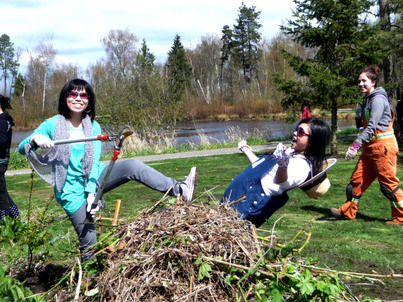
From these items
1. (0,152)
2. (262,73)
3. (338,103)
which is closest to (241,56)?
(262,73)

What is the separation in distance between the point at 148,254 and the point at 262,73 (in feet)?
208

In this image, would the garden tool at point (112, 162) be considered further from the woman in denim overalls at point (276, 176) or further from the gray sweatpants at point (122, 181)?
the woman in denim overalls at point (276, 176)

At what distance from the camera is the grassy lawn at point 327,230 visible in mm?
3855

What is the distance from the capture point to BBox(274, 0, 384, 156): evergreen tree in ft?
38.9

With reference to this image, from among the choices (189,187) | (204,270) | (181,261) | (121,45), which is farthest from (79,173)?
(121,45)

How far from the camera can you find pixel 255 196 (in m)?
3.17

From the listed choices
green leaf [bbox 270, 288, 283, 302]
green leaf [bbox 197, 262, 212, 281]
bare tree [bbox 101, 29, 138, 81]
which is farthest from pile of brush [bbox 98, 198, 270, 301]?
bare tree [bbox 101, 29, 138, 81]

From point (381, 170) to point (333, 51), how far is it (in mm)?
7530

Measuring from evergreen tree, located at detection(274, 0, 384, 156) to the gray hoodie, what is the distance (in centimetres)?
630

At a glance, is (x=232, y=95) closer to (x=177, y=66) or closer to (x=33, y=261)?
(x=177, y=66)

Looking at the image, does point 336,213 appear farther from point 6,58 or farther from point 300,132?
point 6,58

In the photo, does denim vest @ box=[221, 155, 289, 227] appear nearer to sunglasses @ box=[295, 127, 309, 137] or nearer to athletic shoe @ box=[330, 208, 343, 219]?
sunglasses @ box=[295, 127, 309, 137]

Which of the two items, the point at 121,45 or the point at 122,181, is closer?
the point at 122,181

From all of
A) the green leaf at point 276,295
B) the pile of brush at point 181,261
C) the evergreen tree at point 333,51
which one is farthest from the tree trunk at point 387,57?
the green leaf at point 276,295
